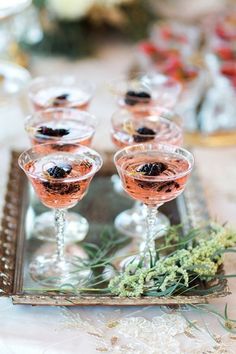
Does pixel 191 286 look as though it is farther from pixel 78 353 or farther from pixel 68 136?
pixel 68 136

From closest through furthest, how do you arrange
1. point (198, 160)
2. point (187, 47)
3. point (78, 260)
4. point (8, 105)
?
point (78, 260) < point (198, 160) < point (8, 105) < point (187, 47)

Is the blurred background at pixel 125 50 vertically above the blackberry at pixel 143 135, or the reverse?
the blurred background at pixel 125 50

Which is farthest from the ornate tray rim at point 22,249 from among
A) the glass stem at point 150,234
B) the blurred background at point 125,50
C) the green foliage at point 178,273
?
the blurred background at point 125,50

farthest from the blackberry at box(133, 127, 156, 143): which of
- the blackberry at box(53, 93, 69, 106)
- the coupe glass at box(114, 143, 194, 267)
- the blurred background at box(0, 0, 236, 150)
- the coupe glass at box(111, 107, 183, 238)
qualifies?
the blurred background at box(0, 0, 236, 150)

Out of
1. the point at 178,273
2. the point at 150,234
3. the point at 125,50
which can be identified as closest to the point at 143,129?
the point at 150,234

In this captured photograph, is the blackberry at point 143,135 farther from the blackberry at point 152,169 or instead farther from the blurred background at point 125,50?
the blurred background at point 125,50

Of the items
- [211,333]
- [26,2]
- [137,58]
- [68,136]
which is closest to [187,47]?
[137,58]

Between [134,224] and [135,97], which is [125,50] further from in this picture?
[134,224]
